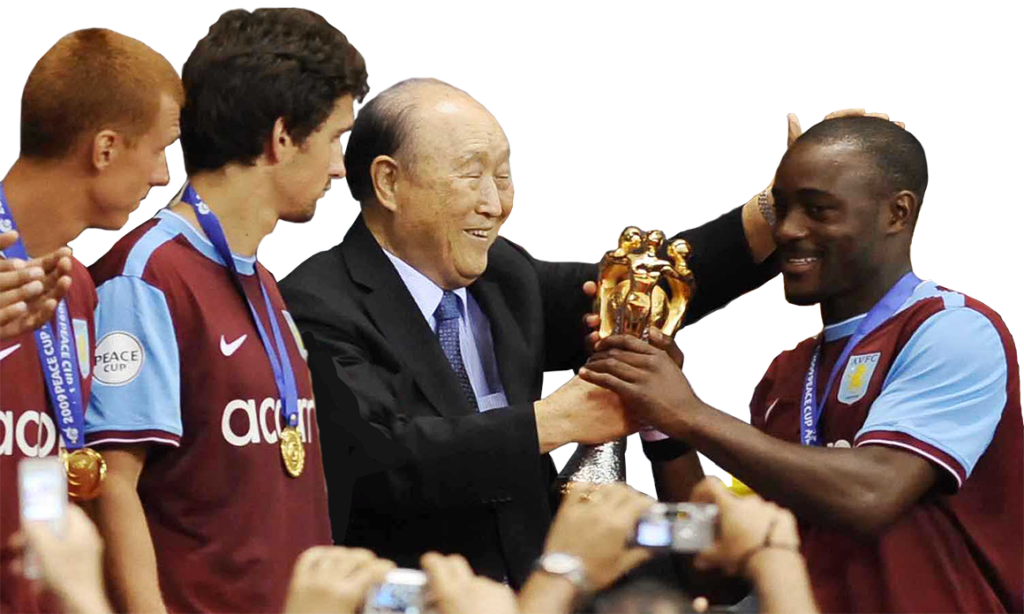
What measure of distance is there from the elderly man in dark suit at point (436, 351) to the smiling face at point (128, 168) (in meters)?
0.72

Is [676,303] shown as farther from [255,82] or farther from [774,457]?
[255,82]

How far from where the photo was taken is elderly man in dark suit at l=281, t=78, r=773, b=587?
4.75m

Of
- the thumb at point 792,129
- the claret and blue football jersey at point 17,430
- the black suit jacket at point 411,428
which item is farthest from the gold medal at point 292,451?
the thumb at point 792,129

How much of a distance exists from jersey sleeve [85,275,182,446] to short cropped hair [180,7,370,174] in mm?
362

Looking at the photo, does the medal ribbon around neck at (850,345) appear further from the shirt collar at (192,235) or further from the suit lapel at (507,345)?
the shirt collar at (192,235)

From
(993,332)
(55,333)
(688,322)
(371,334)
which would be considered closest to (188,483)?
(55,333)

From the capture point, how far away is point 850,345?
476 cm

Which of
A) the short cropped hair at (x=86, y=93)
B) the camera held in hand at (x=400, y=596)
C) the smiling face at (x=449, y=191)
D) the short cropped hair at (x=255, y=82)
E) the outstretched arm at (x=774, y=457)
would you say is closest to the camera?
the camera held in hand at (x=400, y=596)

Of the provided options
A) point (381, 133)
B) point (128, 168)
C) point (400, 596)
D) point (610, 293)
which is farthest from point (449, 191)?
point (400, 596)

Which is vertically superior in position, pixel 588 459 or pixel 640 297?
pixel 640 297

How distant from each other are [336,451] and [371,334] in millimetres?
280

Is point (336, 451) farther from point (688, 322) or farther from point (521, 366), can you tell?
point (688, 322)

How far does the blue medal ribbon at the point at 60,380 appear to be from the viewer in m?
4.05

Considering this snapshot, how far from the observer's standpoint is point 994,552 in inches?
182
